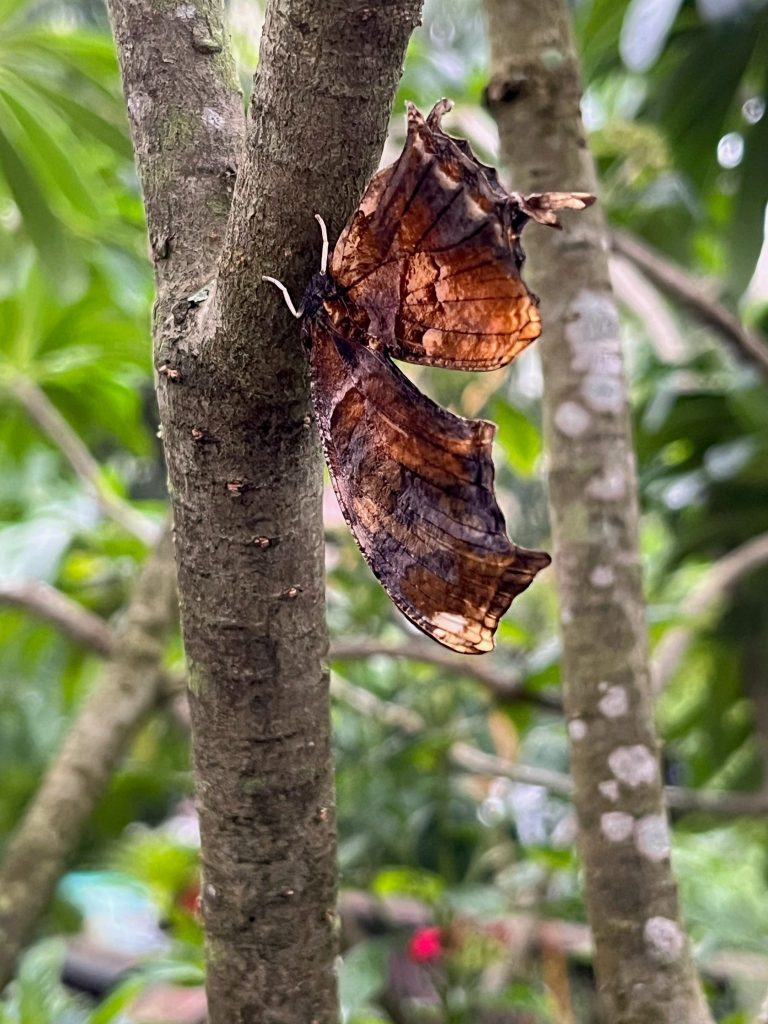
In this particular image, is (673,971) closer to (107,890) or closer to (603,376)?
(603,376)

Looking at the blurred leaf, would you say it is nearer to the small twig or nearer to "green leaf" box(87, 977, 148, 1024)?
"green leaf" box(87, 977, 148, 1024)

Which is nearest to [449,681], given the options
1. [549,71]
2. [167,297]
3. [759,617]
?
[759,617]

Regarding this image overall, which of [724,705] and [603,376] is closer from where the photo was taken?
[603,376]

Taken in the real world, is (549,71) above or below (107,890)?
above

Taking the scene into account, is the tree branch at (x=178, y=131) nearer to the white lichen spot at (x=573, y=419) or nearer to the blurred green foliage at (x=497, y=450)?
the white lichen spot at (x=573, y=419)

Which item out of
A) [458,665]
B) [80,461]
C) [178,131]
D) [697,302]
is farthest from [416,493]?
[80,461]

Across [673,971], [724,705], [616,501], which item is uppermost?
[724,705]

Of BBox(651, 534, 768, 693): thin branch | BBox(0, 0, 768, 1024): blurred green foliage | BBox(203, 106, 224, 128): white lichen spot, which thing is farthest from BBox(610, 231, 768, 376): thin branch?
BBox(203, 106, 224, 128): white lichen spot
